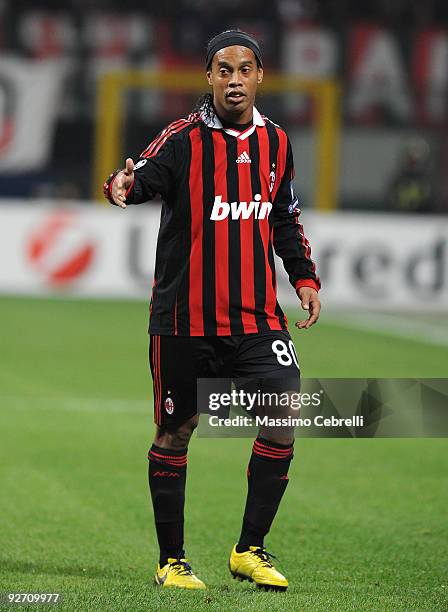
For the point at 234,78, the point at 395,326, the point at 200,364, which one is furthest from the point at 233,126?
the point at 395,326

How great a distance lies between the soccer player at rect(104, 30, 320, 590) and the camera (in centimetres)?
470

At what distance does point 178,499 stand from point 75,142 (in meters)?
21.2

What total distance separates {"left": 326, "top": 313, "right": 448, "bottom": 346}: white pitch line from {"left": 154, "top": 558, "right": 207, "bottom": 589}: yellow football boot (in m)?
8.92

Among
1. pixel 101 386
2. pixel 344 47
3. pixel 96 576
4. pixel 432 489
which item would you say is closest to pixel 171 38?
pixel 344 47

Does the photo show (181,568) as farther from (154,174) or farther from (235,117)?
(235,117)

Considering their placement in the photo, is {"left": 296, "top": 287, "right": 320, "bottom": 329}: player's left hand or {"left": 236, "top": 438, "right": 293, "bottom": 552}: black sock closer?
{"left": 236, "top": 438, "right": 293, "bottom": 552}: black sock

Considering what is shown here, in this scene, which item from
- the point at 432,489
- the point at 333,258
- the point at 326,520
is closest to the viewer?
the point at 326,520

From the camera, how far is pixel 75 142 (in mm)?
25562

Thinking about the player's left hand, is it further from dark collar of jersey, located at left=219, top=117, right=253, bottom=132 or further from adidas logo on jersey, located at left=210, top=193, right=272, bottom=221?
dark collar of jersey, located at left=219, top=117, right=253, bottom=132

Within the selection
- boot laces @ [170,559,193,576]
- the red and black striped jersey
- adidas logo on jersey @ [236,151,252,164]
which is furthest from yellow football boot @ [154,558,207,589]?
adidas logo on jersey @ [236,151,252,164]

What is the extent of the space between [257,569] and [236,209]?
4.20 feet

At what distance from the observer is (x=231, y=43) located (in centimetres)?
468

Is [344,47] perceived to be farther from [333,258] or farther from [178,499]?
[178,499]

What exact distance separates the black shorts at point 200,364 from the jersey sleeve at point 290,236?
1.13 feet
